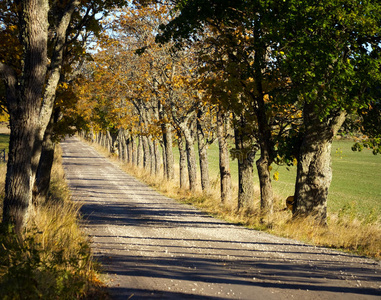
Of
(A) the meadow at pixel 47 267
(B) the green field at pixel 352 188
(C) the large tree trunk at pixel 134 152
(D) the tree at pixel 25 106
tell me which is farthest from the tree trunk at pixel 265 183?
(C) the large tree trunk at pixel 134 152

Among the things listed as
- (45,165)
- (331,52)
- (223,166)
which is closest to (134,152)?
(223,166)

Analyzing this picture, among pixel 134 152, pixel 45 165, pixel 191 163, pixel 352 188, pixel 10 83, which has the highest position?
pixel 10 83

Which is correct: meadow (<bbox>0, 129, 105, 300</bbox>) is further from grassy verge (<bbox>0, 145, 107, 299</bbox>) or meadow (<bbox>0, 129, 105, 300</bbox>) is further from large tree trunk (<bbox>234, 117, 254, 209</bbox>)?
large tree trunk (<bbox>234, 117, 254, 209</bbox>)

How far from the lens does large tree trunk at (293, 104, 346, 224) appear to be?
1174cm

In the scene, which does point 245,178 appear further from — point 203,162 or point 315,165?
point 203,162

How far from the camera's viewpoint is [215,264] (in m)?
7.67

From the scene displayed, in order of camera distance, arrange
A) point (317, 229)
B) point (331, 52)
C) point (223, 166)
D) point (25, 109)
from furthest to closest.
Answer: point (223, 166) < point (317, 229) < point (331, 52) < point (25, 109)

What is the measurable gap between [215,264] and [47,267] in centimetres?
345

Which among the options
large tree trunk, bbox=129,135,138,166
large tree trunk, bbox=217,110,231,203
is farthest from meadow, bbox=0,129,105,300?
large tree trunk, bbox=129,135,138,166

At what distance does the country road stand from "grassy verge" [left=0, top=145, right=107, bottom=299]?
0.55m

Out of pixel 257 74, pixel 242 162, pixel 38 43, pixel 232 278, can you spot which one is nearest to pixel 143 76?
pixel 242 162

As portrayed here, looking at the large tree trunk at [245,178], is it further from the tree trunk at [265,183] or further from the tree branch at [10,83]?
the tree branch at [10,83]

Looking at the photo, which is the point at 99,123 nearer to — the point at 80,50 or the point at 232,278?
the point at 80,50

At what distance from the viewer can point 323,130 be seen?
11781 mm
